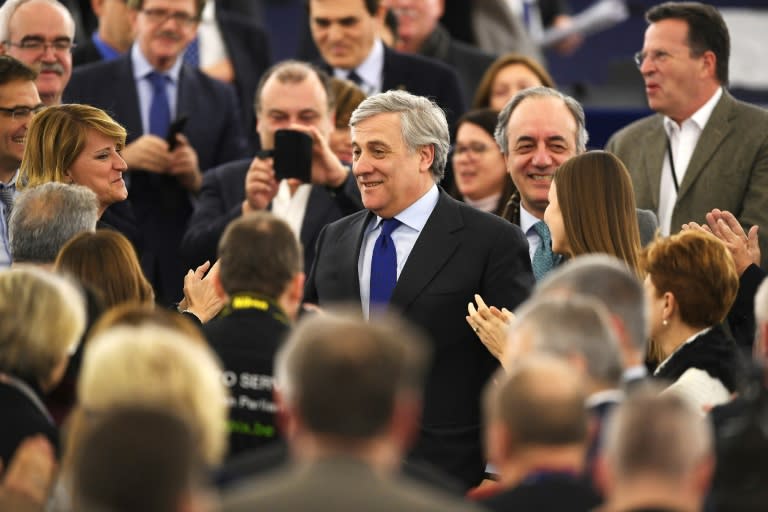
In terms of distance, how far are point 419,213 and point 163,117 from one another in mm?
2472

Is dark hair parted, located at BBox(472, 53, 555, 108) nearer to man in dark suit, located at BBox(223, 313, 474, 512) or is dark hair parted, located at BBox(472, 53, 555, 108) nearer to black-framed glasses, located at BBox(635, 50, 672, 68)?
black-framed glasses, located at BBox(635, 50, 672, 68)

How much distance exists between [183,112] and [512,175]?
2.10 metres

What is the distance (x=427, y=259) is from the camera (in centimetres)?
559

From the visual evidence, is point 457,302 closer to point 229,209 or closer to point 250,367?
point 250,367

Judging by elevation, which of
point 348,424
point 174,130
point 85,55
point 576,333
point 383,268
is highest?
point 85,55

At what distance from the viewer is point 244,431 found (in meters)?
4.21

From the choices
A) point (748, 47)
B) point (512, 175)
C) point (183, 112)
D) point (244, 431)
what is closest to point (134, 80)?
point (183, 112)

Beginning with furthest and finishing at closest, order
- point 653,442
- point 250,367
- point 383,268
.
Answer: point 383,268 < point 250,367 < point 653,442

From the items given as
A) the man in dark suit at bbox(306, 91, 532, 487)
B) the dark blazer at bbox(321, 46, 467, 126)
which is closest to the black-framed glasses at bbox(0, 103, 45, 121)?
the man in dark suit at bbox(306, 91, 532, 487)

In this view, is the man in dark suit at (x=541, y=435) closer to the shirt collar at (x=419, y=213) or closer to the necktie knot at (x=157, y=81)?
the shirt collar at (x=419, y=213)

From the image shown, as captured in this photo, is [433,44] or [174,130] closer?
[174,130]

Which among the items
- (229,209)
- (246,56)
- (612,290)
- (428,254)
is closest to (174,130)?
(229,209)

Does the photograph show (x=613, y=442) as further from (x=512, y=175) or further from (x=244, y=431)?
(x=512, y=175)

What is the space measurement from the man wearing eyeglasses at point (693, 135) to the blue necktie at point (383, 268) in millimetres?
Result: 1599
